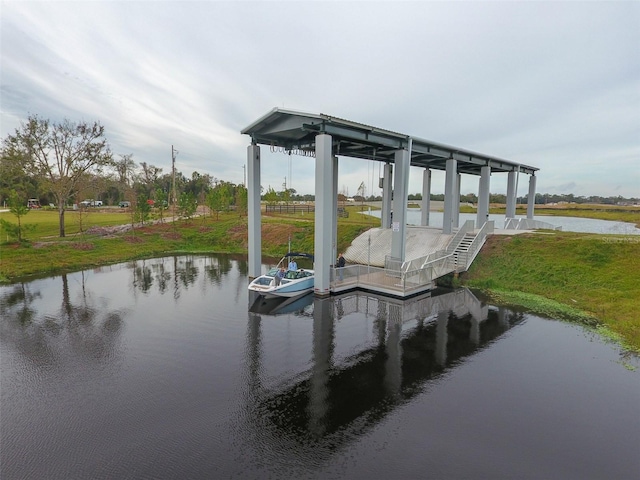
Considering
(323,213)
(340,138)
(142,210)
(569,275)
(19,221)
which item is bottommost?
(569,275)

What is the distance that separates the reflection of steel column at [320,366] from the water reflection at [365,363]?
2 centimetres

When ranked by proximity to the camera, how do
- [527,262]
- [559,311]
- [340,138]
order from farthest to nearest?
[527,262] → [340,138] → [559,311]

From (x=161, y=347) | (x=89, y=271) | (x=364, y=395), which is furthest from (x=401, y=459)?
(x=89, y=271)

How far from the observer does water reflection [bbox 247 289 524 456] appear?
24.4 ft

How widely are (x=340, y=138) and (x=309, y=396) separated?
14.5m

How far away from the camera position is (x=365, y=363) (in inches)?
404

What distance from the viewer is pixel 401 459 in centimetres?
630

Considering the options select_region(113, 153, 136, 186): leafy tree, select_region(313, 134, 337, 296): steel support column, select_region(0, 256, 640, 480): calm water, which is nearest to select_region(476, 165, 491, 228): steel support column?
select_region(0, 256, 640, 480): calm water

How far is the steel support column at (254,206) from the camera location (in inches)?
778

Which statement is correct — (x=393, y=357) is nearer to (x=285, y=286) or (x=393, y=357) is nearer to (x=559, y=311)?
(x=285, y=286)

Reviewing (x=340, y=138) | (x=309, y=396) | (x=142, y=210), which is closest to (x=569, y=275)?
(x=340, y=138)

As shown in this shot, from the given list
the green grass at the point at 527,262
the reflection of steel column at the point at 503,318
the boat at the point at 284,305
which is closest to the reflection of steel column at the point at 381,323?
the boat at the point at 284,305

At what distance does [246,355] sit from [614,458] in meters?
9.03

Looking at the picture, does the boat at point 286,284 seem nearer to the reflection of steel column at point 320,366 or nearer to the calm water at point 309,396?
the reflection of steel column at point 320,366
